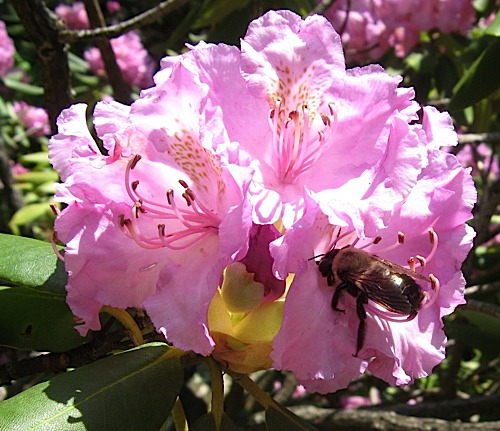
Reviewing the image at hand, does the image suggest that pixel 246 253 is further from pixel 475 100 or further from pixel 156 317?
pixel 475 100

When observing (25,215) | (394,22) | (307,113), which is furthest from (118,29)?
(394,22)

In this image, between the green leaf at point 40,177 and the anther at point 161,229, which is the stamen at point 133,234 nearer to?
the anther at point 161,229

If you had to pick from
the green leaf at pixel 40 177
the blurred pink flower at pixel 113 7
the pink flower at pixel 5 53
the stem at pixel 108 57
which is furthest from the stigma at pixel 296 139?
the blurred pink flower at pixel 113 7

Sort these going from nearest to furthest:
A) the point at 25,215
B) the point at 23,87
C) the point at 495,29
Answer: the point at 495,29
the point at 25,215
the point at 23,87

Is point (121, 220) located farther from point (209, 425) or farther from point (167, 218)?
point (209, 425)

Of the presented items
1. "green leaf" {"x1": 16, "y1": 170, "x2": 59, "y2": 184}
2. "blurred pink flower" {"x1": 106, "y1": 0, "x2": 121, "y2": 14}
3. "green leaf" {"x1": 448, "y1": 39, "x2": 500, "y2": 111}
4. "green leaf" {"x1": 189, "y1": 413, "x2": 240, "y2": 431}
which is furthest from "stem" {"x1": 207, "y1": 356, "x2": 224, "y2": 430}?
"blurred pink flower" {"x1": 106, "y1": 0, "x2": 121, "y2": 14}

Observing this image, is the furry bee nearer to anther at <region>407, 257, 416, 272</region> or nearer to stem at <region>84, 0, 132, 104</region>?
anther at <region>407, 257, 416, 272</region>
